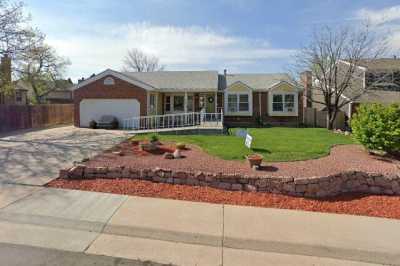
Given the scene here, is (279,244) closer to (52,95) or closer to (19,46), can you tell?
(19,46)

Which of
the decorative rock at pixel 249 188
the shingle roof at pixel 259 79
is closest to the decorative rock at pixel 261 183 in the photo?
the decorative rock at pixel 249 188

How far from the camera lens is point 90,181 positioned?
738cm

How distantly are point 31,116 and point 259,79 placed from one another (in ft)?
60.2

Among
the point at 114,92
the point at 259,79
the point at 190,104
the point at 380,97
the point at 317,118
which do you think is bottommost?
the point at 317,118

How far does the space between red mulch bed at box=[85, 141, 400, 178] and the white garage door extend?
398 inches

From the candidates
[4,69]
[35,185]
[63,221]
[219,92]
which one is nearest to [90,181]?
[35,185]

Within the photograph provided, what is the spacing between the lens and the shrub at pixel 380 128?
933cm

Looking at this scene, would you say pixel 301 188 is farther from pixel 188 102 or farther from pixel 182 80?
pixel 182 80

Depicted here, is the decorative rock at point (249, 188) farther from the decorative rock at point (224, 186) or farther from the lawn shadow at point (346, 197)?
the lawn shadow at point (346, 197)

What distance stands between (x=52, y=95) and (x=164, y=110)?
134 feet

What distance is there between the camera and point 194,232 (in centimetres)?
480

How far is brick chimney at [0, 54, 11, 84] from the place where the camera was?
1761cm

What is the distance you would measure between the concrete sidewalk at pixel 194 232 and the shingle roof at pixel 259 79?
1845cm

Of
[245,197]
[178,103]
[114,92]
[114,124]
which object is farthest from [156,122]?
[245,197]
